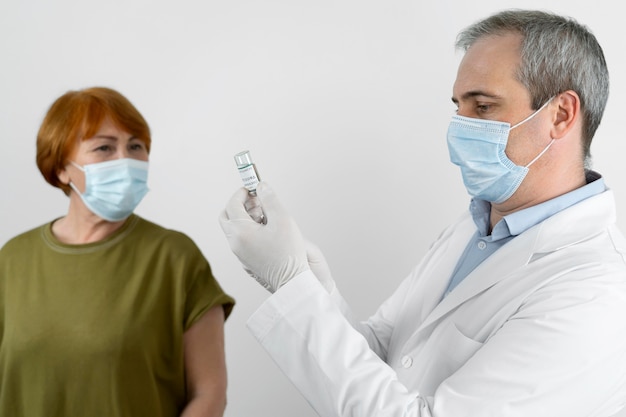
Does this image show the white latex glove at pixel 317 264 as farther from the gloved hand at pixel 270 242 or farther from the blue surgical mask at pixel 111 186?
the blue surgical mask at pixel 111 186

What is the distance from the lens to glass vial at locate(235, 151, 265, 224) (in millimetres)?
1292

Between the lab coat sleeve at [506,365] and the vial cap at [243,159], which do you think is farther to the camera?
the vial cap at [243,159]

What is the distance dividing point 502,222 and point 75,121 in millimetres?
933

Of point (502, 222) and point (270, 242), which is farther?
point (502, 222)

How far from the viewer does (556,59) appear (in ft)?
4.13

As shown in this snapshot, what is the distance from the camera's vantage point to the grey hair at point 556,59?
126 cm

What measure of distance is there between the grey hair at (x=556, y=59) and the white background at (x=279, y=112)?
75cm

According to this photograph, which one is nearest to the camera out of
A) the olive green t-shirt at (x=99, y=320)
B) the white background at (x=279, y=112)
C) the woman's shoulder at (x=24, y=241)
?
the olive green t-shirt at (x=99, y=320)

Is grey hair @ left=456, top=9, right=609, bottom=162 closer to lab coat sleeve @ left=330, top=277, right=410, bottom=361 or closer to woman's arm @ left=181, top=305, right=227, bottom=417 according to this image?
lab coat sleeve @ left=330, top=277, right=410, bottom=361

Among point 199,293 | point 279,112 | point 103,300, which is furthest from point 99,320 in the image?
point 279,112

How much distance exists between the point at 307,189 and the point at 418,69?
488mm

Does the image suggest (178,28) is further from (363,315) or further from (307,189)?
(363,315)

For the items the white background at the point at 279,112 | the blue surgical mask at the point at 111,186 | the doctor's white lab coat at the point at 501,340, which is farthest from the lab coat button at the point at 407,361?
the white background at the point at 279,112

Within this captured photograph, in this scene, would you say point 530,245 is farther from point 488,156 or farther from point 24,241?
point 24,241
